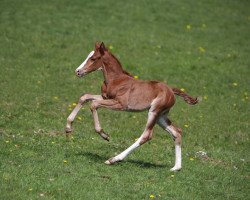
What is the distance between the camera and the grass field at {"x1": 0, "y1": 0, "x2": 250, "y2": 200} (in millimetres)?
10609

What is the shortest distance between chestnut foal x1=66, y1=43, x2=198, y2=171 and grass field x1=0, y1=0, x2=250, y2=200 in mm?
655

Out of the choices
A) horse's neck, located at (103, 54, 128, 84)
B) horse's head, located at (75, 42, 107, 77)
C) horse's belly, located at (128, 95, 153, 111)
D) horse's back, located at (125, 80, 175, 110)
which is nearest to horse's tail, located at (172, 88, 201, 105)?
Answer: horse's back, located at (125, 80, 175, 110)

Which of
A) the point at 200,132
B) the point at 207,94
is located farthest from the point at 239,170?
the point at 207,94

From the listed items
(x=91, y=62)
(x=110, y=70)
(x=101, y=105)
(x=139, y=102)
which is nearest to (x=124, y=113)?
(x=110, y=70)

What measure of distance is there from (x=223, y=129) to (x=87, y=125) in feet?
12.3

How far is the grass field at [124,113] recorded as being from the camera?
34.8ft

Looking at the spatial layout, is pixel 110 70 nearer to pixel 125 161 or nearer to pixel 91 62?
pixel 91 62

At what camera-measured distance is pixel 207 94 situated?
62.4 feet

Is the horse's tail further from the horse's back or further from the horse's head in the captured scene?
the horse's head

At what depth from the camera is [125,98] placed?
A: 1152 cm

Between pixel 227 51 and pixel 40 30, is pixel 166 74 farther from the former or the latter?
pixel 40 30

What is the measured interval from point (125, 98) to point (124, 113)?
16.8 ft

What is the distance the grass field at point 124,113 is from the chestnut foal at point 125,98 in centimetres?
66

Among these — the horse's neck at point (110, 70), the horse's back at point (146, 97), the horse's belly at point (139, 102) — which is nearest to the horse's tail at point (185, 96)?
the horse's back at point (146, 97)
